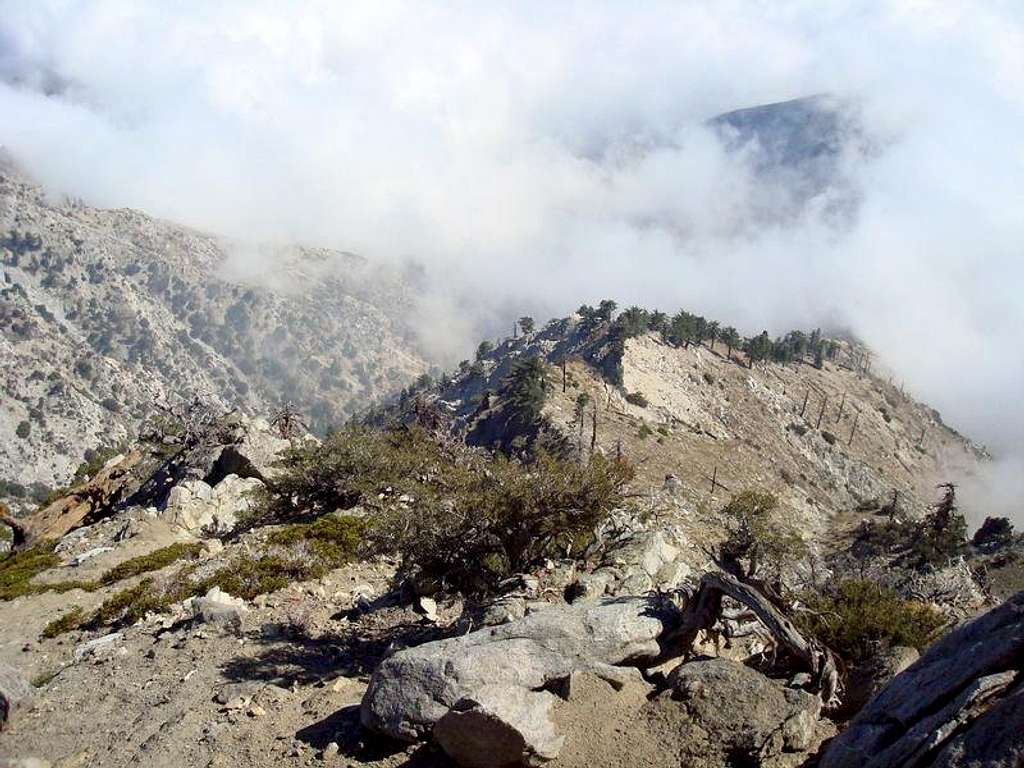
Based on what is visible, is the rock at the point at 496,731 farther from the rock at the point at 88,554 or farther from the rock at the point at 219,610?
the rock at the point at 88,554

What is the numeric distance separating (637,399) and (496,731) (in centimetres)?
9440

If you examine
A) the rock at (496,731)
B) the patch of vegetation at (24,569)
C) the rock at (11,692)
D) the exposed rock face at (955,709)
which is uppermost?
the exposed rock face at (955,709)

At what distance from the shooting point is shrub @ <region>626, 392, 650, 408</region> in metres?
101

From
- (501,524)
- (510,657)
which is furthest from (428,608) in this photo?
(510,657)

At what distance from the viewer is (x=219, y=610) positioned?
16547 millimetres

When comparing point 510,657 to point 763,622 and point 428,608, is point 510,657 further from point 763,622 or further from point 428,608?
point 428,608

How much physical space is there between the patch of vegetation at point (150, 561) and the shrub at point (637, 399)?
80726 mm

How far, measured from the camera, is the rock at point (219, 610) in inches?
645

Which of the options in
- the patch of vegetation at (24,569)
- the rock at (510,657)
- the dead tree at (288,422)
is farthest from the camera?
the dead tree at (288,422)

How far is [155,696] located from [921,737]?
1338cm

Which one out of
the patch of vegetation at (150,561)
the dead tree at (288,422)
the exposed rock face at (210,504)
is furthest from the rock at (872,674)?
the dead tree at (288,422)

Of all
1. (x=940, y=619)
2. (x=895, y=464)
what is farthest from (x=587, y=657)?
(x=895, y=464)

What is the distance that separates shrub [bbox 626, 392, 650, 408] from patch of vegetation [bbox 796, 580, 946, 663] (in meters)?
87.4

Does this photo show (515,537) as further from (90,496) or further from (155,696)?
(90,496)
